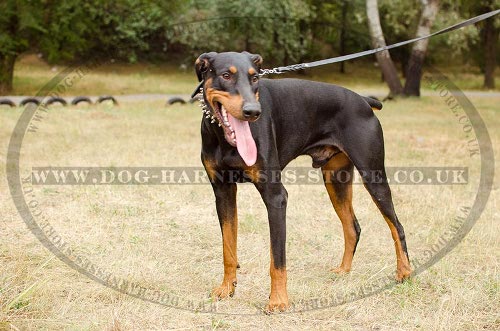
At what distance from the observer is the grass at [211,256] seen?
3.71 m

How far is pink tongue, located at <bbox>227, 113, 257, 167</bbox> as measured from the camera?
11.4 feet

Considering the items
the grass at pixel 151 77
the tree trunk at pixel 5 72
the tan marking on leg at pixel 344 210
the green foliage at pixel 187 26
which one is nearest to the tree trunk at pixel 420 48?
the green foliage at pixel 187 26

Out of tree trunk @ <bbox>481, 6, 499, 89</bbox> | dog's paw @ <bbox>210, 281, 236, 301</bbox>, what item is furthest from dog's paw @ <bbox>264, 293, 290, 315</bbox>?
tree trunk @ <bbox>481, 6, 499, 89</bbox>

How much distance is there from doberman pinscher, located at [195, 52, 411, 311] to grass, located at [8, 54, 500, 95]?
15.9 metres

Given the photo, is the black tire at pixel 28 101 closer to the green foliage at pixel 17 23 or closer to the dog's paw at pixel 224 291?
the green foliage at pixel 17 23

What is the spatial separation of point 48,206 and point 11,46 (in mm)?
12762

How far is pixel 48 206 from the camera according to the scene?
6.36 metres

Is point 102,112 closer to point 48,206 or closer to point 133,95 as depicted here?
point 133,95

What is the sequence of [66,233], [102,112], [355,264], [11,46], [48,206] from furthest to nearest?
[11,46] < [102,112] < [48,206] < [66,233] < [355,264]

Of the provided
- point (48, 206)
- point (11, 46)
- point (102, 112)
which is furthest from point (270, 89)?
point (11, 46)

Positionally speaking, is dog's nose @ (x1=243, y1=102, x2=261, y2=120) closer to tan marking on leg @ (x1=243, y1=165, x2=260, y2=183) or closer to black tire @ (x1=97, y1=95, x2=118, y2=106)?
tan marking on leg @ (x1=243, y1=165, x2=260, y2=183)

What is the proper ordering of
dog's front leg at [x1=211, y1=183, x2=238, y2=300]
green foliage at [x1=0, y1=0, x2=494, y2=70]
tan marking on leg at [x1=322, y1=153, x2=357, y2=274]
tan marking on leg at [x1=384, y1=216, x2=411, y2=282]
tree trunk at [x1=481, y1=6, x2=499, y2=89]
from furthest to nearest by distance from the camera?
tree trunk at [x1=481, y1=6, x2=499, y2=89]
green foliage at [x1=0, y1=0, x2=494, y2=70]
tan marking on leg at [x1=322, y1=153, x2=357, y2=274]
tan marking on leg at [x1=384, y1=216, x2=411, y2=282]
dog's front leg at [x1=211, y1=183, x2=238, y2=300]

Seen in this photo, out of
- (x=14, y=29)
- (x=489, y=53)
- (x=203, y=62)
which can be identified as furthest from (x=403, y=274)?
(x=489, y=53)

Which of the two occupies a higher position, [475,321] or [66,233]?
[475,321]
